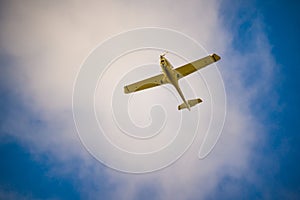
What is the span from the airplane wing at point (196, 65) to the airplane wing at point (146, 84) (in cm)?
251

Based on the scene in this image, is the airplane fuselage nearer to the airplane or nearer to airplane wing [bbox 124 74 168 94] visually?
the airplane

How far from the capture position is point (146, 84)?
27.5 metres

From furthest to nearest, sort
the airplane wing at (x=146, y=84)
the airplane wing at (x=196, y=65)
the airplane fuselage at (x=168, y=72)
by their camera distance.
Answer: the airplane wing at (x=146, y=84) < the airplane wing at (x=196, y=65) < the airplane fuselage at (x=168, y=72)

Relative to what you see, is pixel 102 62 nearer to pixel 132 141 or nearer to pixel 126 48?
pixel 126 48

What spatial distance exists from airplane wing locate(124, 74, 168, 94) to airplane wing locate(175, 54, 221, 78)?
2513mm

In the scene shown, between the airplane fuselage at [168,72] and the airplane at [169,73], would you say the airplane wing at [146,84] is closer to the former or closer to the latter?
the airplane at [169,73]

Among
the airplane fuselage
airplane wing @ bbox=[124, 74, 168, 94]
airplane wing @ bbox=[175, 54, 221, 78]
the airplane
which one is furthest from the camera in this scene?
airplane wing @ bbox=[124, 74, 168, 94]

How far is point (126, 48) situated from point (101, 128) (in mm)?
10255

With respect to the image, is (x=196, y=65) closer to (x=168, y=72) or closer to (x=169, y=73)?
(x=169, y=73)

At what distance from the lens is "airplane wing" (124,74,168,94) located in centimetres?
2689

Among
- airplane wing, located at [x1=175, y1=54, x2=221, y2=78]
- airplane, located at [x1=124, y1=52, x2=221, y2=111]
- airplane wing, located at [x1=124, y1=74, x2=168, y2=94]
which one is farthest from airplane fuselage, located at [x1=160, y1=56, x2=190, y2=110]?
airplane wing, located at [x1=124, y1=74, x2=168, y2=94]

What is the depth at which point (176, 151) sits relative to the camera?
27.5 metres

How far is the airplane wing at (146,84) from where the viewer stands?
88.2 feet

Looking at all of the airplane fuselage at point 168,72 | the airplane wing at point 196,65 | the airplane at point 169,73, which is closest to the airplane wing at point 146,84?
the airplane at point 169,73
